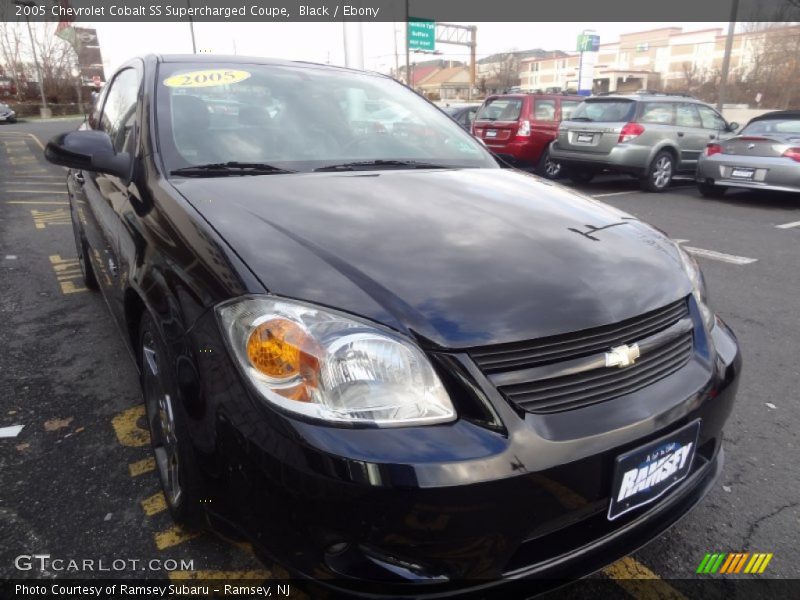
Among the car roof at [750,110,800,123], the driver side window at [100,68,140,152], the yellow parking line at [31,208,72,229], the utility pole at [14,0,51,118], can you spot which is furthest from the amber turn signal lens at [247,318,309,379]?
the utility pole at [14,0,51,118]

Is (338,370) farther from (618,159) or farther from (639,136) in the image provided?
(639,136)

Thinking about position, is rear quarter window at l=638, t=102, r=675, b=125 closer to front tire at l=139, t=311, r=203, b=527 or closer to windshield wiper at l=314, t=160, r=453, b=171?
windshield wiper at l=314, t=160, r=453, b=171

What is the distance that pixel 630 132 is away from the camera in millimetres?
9070

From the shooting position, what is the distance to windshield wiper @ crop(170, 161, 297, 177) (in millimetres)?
2006

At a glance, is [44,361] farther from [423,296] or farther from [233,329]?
[423,296]

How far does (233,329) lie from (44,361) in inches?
93.7

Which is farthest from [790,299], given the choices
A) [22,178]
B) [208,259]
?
[22,178]

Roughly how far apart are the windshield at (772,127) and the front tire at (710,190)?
88 centimetres

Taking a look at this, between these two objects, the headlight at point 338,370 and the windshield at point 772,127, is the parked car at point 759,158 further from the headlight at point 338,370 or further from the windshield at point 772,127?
the headlight at point 338,370

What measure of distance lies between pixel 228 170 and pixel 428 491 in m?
1.42

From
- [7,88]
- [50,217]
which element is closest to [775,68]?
[50,217]

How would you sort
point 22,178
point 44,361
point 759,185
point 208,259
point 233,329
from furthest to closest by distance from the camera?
point 22,178 → point 759,185 → point 44,361 → point 208,259 → point 233,329

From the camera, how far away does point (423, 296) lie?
1391mm

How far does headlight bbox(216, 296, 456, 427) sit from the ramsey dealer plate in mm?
467
